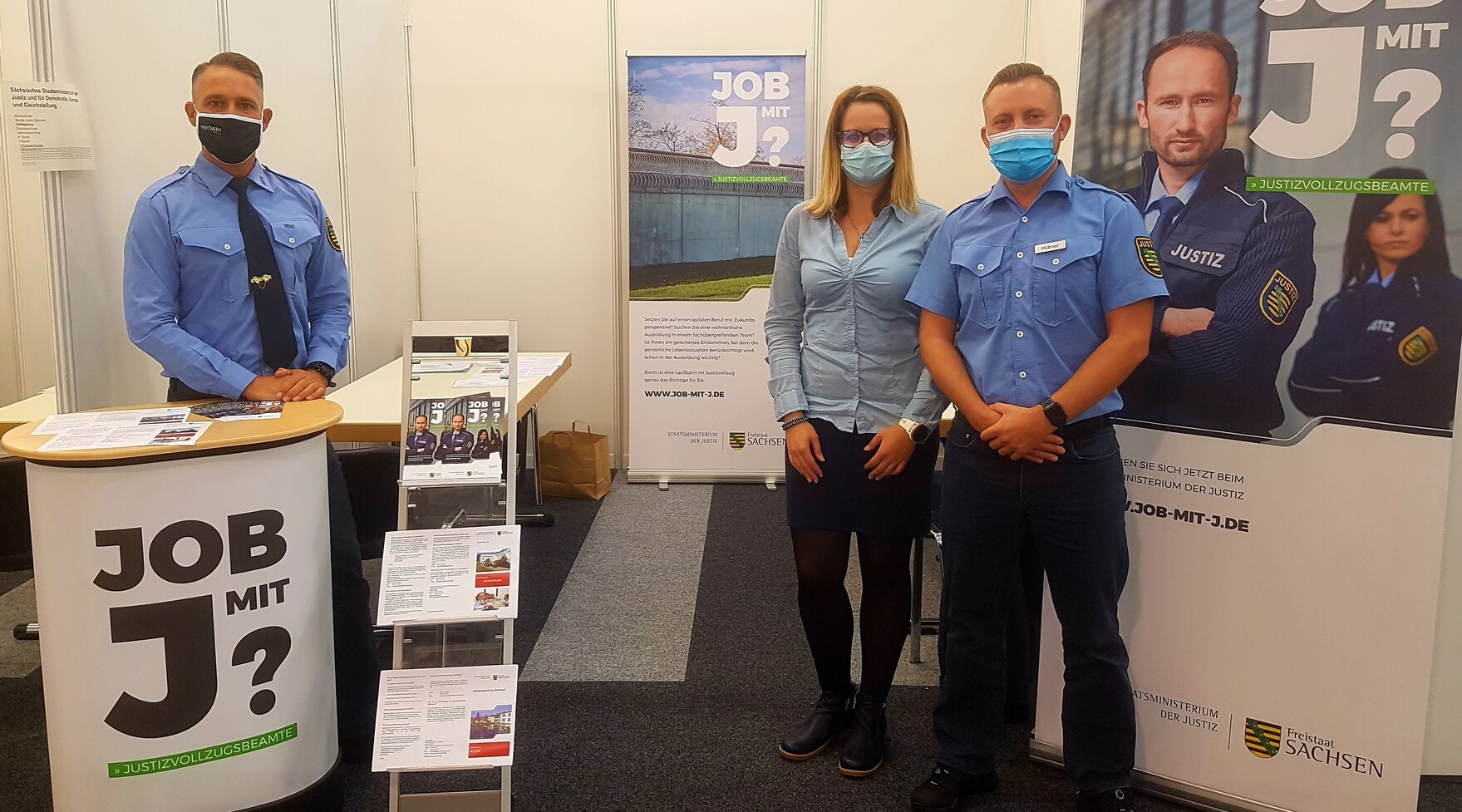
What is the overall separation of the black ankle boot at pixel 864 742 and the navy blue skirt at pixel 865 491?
0.45 meters

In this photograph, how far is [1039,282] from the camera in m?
1.94

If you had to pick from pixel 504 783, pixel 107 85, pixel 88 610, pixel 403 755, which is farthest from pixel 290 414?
pixel 107 85

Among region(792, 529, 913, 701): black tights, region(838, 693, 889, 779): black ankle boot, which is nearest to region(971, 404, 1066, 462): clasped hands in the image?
region(792, 529, 913, 701): black tights

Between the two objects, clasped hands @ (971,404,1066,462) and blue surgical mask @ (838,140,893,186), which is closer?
clasped hands @ (971,404,1066,462)

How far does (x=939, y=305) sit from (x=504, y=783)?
51.4 inches

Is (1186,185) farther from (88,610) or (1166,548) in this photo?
(88,610)

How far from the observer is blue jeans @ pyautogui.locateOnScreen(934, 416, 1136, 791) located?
1.98m

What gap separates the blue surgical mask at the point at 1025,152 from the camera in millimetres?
1947

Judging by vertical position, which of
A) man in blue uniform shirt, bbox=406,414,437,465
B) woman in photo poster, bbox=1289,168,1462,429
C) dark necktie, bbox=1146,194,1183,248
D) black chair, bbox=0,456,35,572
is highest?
dark necktie, bbox=1146,194,1183,248

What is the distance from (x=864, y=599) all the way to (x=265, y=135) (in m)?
2.80

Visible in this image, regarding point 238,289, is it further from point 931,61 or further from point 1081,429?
point 931,61

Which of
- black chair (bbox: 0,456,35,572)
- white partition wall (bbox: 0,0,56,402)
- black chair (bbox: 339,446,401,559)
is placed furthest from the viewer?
white partition wall (bbox: 0,0,56,402)

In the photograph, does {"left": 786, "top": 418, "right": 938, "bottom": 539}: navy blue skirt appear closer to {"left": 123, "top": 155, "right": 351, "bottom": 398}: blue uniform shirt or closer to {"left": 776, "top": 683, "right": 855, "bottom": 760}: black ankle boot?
{"left": 776, "top": 683, "right": 855, "bottom": 760}: black ankle boot

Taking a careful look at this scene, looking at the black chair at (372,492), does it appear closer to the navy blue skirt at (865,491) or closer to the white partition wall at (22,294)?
the white partition wall at (22,294)
